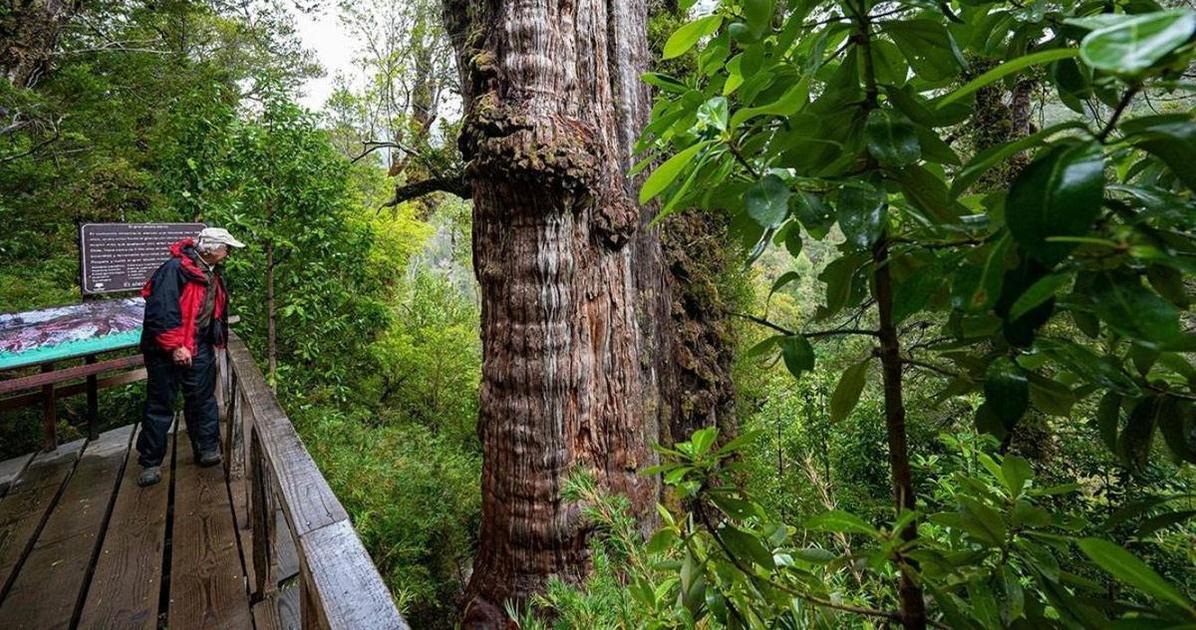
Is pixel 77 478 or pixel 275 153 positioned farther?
pixel 275 153

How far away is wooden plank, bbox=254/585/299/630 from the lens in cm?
208

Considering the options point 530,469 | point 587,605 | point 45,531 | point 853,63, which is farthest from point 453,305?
point 853,63

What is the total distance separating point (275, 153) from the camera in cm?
487

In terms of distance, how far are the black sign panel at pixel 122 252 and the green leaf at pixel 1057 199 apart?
5.70 metres

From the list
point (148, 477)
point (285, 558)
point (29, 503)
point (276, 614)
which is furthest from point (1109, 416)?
point (29, 503)

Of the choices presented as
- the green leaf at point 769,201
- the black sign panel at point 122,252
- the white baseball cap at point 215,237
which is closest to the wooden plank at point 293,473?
the green leaf at point 769,201

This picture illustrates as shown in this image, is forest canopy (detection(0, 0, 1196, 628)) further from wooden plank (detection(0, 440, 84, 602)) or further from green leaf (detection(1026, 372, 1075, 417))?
wooden plank (detection(0, 440, 84, 602))

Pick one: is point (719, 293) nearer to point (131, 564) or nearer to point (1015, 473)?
point (1015, 473)

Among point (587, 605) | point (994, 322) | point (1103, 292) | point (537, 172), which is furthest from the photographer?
point (537, 172)

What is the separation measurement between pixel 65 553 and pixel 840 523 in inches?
153

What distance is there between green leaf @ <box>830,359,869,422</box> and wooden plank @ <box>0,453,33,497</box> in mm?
5225

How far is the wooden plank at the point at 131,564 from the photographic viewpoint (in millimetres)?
2146

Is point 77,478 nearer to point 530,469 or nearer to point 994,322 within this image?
point 530,469

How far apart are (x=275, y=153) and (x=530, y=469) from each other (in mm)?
4466
